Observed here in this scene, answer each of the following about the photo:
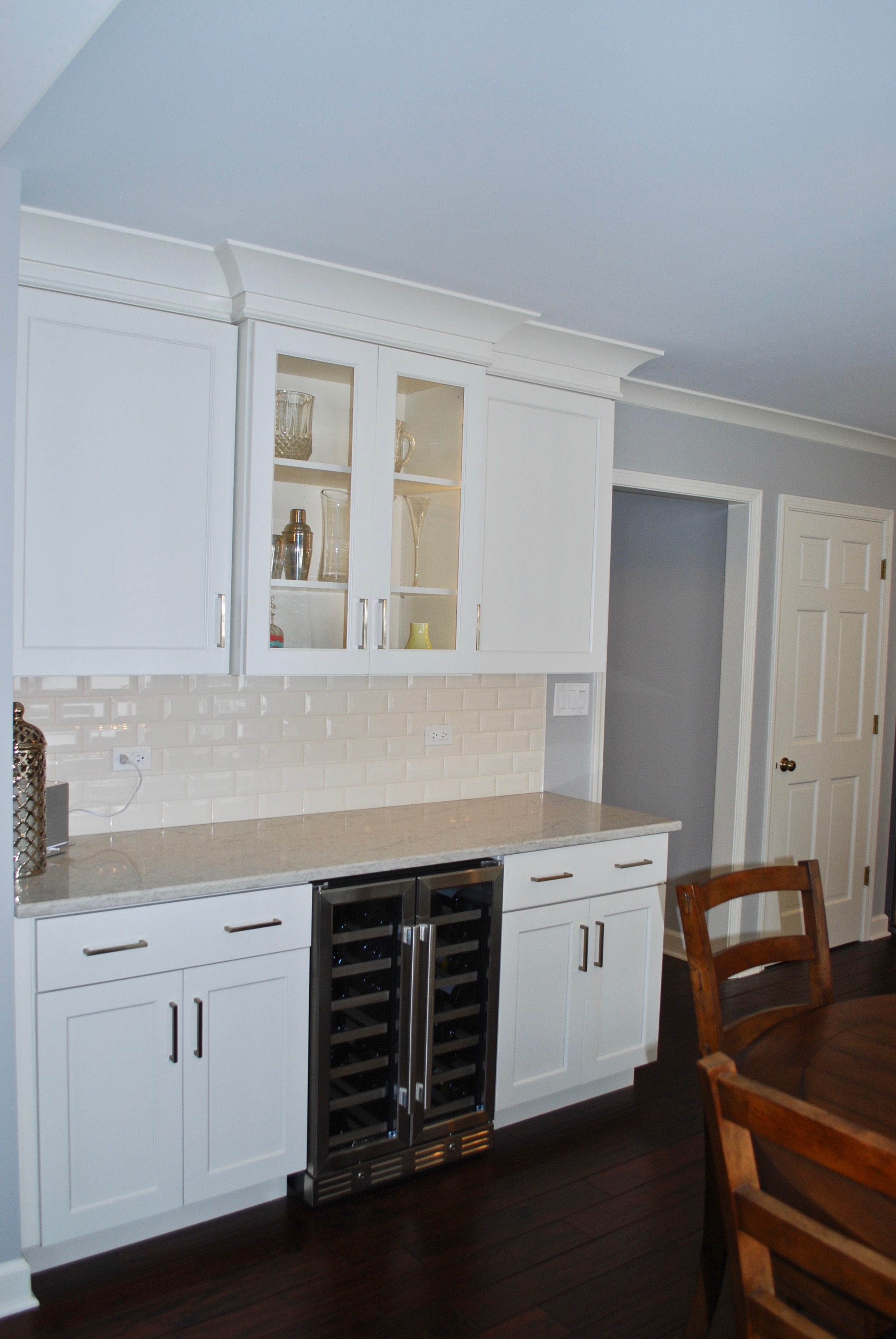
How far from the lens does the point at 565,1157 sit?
2.90 metres

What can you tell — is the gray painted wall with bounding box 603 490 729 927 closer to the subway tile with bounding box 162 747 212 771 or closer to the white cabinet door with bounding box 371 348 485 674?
the white cabinet door with bounding box 371 348 485 674

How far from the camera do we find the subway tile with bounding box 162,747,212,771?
9.61 ft

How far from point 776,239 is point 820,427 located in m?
2.34

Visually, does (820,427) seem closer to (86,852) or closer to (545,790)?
(545,790)

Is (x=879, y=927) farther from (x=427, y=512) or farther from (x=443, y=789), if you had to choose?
(x=427, y=512)

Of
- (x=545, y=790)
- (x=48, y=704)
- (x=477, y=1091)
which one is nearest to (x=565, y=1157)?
(x=477, y=1091)

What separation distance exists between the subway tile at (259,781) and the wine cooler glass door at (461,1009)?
658 mm

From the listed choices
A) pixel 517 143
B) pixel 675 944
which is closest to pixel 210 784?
pixel 517 143

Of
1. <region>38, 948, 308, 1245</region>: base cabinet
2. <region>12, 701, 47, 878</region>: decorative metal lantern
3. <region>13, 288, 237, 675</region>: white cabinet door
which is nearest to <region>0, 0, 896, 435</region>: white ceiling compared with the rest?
<region>13, 288, 237, 675</region>: white cabinet door

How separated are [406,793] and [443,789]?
16 cm

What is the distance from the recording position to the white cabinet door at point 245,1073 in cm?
239

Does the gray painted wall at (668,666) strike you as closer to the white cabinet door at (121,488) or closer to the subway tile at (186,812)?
the subway tile at (186,812)

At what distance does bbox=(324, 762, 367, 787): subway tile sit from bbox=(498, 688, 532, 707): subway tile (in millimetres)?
632

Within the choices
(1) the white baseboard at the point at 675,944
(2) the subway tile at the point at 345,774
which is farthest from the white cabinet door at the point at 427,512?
(1) the white baseboard at the point at 675,944
